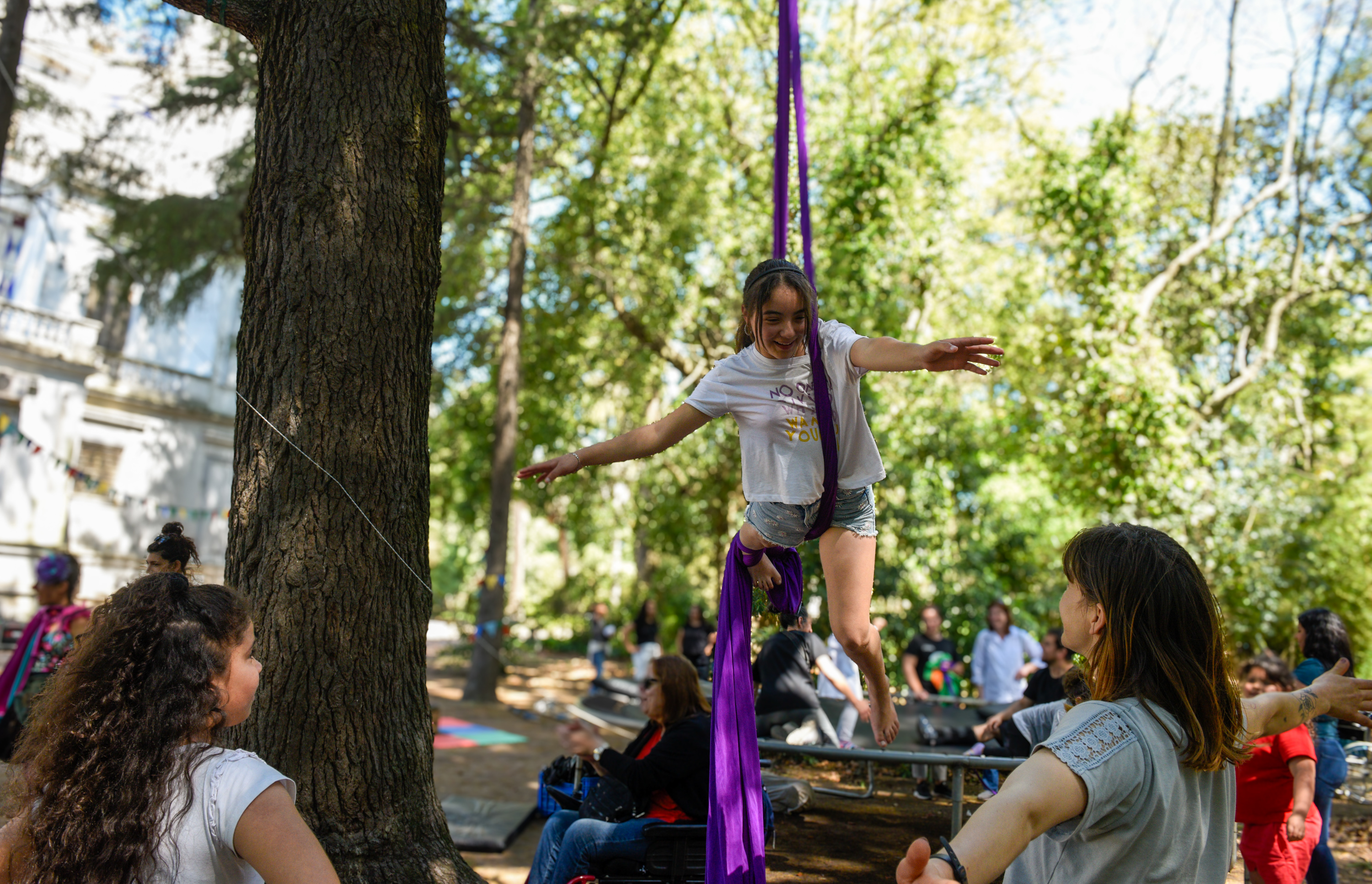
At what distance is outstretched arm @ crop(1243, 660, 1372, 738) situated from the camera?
5.63ft

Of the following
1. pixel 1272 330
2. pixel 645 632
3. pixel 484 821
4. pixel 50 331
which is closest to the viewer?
pixel 484 821

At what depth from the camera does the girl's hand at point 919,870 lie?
106cm

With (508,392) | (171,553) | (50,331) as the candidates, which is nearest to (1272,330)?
(508,392)

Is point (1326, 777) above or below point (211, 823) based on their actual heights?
Answer: below

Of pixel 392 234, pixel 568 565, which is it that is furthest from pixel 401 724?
pixel 568 565

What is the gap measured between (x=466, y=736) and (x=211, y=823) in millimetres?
7936

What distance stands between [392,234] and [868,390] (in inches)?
324

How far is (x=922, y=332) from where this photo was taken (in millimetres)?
12836

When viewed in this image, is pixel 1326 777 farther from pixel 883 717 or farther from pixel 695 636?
pixel 695 636

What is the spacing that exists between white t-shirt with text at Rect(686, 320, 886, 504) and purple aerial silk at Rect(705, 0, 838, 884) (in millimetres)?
47

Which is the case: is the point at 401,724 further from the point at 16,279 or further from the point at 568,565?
the point at 568,565

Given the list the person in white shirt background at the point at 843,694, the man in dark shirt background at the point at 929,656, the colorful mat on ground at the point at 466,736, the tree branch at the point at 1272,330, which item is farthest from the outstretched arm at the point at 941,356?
the tree branch at the point at 1272,330

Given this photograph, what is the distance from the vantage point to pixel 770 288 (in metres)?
2.59

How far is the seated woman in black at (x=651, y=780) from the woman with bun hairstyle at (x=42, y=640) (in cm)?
212
